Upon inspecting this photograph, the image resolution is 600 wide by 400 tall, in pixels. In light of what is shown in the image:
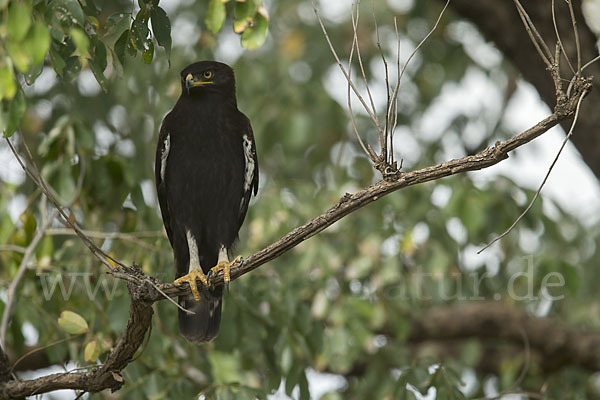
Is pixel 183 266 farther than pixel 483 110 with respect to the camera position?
No

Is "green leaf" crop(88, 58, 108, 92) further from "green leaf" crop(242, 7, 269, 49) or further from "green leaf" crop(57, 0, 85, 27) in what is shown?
"green leaf" crop(242, 7, 269, 49)

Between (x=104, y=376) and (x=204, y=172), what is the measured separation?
1.29 metres

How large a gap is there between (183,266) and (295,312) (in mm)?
644

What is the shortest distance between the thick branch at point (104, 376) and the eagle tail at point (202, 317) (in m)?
0.68

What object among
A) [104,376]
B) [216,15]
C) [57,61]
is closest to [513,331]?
[104,376]

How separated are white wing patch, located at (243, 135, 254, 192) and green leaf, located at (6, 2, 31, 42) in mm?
2308

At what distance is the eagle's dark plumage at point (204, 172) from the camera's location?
4070mm

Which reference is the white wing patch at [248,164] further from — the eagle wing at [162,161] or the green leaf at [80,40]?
the green leaf at [80,40]

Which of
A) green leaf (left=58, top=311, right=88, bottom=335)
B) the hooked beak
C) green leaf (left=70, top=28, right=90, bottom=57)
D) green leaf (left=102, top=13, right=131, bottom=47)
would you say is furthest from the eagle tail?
green leaf (left=70, top=28, right=90, bottom=57)

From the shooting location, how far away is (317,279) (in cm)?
521

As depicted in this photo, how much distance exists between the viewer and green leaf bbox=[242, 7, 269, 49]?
9.87 feet

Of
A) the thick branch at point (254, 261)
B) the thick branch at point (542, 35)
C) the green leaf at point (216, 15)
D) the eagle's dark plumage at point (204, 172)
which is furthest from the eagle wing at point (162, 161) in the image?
the thick branch at point (542, 35)

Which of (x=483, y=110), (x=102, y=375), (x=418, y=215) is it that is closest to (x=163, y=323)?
(x=102, y=375)

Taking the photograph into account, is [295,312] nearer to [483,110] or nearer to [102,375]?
[102,375]
